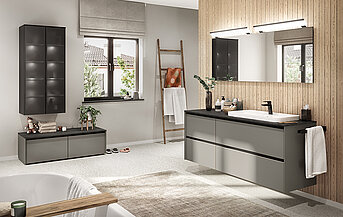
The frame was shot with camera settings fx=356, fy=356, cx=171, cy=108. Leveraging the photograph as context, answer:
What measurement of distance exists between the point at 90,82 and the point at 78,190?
12.0 feet

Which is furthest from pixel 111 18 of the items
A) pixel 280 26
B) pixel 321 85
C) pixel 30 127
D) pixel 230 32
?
pixel 321 85

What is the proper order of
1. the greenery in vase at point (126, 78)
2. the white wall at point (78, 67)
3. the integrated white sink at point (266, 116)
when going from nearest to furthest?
the integrated white sink at point (266, 116), the white wall at point (78, 67), the greenery in vase at point (126, 78)

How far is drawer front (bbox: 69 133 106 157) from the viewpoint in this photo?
17.9 feet

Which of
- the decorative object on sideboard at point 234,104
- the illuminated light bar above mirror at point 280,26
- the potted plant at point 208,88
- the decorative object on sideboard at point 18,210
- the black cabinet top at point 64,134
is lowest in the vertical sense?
the decorative object on sideboard at point 18,210

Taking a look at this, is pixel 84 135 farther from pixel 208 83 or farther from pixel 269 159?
pixel 269 159

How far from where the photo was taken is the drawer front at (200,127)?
14.3 ft

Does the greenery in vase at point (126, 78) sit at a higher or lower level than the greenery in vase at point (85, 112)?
higher

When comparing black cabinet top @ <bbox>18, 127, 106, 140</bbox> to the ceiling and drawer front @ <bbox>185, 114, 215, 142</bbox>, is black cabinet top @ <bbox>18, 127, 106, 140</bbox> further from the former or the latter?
the ceiling

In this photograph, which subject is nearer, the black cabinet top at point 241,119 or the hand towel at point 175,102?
the black cabinet top at point 241,119

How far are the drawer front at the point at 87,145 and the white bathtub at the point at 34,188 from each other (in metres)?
2.44

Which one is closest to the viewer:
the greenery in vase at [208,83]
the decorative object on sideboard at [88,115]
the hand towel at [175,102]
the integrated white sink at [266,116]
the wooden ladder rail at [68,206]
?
the wooden ladder rail at [68,206]

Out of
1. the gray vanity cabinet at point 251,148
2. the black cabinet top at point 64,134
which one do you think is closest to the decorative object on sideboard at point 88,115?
the black cabinet top at point 64,134

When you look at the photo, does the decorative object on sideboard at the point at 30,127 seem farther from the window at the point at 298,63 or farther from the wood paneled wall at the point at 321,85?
the window at the point at 298,63

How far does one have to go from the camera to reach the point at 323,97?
11.8 feet
